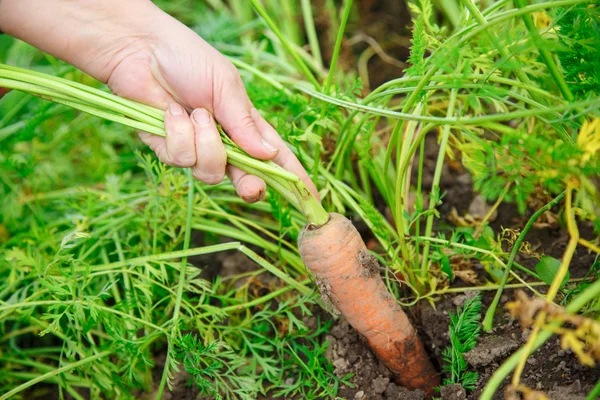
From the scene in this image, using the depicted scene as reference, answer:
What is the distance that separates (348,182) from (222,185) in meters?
0.42

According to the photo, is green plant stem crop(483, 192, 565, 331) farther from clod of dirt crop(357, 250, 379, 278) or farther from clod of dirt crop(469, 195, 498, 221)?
clod of dirt crop(469, 195, 498, 221)

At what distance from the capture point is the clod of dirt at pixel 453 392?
1173mm

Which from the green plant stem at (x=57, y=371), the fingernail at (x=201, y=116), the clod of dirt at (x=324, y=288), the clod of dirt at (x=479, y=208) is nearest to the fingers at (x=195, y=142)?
the fingernail at (x=201, y=116)

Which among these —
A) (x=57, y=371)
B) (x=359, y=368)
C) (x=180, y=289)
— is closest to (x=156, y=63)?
(x=180, y=289)

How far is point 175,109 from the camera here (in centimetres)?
121

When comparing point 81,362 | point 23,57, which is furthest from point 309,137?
point 23,57

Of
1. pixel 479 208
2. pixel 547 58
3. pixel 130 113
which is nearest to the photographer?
pixel 547 58

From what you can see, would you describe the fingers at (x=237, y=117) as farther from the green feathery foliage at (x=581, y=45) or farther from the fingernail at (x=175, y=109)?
the green feathery foliage at (x=581, y=45)

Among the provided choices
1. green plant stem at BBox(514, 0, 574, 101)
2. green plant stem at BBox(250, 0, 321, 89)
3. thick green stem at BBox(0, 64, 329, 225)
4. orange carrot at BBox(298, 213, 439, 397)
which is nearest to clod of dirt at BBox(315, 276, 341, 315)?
orange carrot at BBox(298, 213, 439, 397)

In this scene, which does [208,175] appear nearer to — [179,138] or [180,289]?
[179,138]

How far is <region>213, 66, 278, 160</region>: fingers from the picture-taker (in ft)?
4.03

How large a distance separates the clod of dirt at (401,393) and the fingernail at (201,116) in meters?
0.77

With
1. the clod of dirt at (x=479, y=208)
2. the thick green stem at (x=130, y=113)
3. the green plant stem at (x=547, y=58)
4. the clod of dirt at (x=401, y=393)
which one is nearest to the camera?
the green plant stem at (x=547, y=58)

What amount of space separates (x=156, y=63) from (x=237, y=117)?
0.25m
